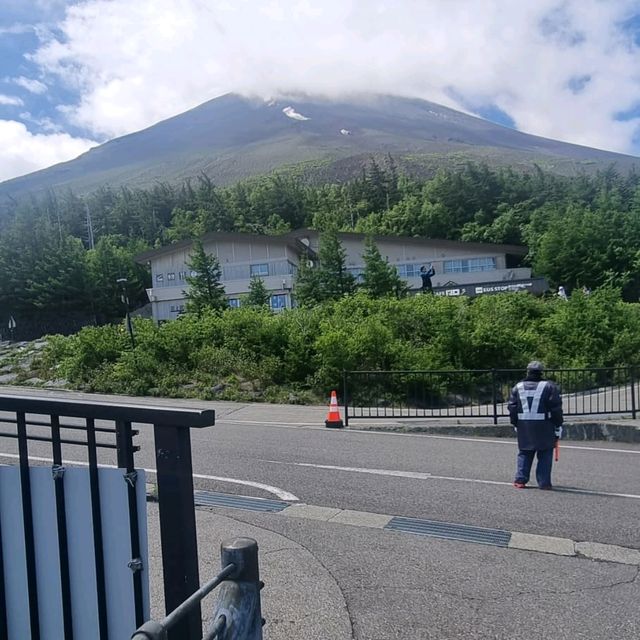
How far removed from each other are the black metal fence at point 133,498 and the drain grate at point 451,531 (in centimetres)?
393

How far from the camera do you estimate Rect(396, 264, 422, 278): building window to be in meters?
62.2

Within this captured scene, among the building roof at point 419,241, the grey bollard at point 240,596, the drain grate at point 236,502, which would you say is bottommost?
the drain grate at point 236,502

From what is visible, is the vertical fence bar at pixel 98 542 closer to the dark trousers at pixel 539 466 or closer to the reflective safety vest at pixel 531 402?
the dark trousers at pixel 539 466

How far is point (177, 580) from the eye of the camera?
2.26 m

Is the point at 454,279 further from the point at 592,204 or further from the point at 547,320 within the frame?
the point at 547,320

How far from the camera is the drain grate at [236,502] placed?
22.3 feet

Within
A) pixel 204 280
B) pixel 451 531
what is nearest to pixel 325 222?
pixel 204 280

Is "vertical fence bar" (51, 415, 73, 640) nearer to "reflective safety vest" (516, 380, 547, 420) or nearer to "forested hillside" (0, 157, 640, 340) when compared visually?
"reflective safety vest" (516, 380, 547, 420)

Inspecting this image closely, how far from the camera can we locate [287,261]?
54906 mm

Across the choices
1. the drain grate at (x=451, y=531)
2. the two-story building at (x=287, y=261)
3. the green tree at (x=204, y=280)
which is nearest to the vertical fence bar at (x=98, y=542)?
the drain grate at (x=451, y=531)

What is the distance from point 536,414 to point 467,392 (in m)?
8.65

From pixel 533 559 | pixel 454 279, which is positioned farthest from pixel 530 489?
pixel 454 279

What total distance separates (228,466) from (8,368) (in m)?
20.9

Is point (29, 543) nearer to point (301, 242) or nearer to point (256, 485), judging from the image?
point (256, 485)
